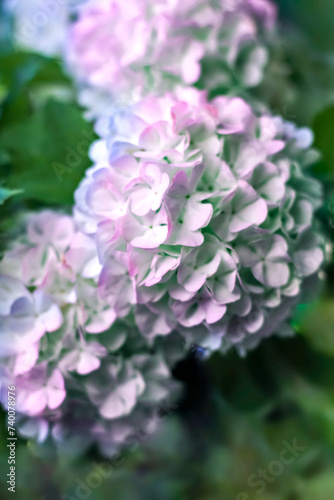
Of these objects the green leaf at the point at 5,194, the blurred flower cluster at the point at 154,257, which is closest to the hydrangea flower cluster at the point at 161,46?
the blurred flower cluster at the point at 154,257

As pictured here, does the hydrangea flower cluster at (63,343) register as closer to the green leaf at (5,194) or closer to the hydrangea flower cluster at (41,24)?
the green leaf at (5,194)

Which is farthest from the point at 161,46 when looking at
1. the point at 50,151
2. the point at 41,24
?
the point at 41,24

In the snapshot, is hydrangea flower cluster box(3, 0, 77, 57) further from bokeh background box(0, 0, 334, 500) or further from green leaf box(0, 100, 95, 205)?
green leaf box(0, 100, 95, 205)

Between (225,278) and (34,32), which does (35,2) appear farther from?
(225,278)

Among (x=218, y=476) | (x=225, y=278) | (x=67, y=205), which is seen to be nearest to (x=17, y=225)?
(x=67, y=205)

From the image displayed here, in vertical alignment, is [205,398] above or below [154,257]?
below

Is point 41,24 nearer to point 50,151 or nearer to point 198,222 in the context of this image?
point 50,151

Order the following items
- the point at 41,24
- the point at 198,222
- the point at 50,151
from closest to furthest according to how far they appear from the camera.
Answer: the point at 198,222, the point at 50,151, the point at 41,24
